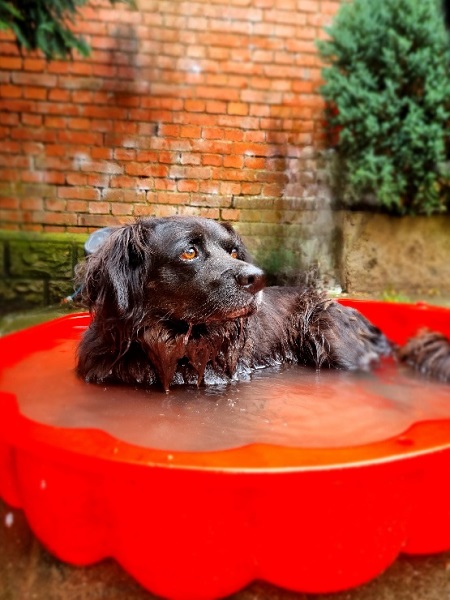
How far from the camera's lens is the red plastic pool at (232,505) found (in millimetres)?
806

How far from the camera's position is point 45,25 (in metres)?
1.44

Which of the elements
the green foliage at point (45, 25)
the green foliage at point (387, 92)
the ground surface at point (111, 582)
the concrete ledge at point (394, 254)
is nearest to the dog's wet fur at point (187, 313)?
the concrete ledge at point (394, 254)

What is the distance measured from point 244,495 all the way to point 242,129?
0.97m

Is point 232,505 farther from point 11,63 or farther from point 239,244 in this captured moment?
point 11,63

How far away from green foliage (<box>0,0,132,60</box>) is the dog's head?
513 mm

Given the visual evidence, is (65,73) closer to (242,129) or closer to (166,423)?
(242,129)

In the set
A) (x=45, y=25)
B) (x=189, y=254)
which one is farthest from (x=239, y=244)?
(x=45, y=25)

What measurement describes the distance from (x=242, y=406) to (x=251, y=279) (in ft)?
1.13

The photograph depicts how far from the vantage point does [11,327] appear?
183cm

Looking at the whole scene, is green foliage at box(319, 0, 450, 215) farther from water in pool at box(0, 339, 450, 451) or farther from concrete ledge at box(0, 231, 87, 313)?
concrete ledge at box(0, 231, 87, 313)

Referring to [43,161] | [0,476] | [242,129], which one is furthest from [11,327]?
[242,129]

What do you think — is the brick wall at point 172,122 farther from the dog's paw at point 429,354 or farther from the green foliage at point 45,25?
the dog's paw at point 429,354

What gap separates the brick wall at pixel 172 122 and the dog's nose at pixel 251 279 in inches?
4.5

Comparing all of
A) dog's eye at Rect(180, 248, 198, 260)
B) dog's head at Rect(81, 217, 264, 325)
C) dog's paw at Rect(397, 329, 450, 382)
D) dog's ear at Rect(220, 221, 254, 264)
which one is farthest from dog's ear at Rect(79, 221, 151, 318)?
dog's paw at Rect(397, 329, 450, 382)
